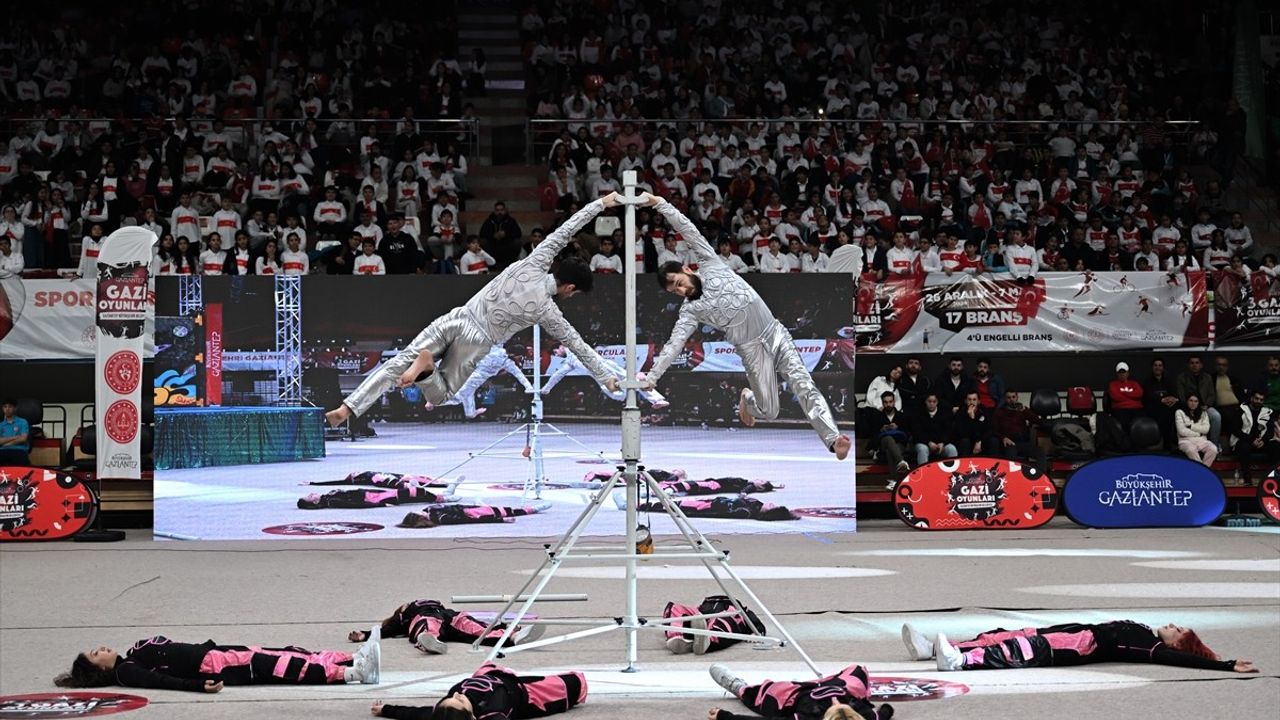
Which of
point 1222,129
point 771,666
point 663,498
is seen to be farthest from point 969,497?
point 1222,129

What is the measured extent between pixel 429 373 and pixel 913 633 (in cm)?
391

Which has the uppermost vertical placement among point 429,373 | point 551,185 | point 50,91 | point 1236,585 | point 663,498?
point 50,91

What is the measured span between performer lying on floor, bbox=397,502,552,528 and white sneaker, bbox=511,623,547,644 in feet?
15.0

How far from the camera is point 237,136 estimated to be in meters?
18.2

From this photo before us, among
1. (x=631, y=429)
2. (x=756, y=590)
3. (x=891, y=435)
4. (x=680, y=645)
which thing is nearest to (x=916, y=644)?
(x=680, y=645)

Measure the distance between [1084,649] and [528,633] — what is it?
2967 millimetres

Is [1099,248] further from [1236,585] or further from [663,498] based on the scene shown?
[663,498]

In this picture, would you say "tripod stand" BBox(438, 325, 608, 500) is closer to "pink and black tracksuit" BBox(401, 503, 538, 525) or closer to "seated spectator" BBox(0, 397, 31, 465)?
"pink and black tracksuit" BBox(401, 503, 538, 525)

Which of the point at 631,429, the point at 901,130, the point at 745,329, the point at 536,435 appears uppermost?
the point at 901,130

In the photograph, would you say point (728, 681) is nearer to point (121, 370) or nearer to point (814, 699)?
point (814, 699)

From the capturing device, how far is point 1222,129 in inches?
798

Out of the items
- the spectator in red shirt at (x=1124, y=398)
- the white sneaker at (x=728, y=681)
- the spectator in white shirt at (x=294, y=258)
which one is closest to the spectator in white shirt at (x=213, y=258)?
the spectator in white shirt at (x=294, y=258)

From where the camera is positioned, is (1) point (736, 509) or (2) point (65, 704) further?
(1) point (736, 509)

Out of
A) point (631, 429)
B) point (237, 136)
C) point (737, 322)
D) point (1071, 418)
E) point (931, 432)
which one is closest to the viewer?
point (631, 429)
